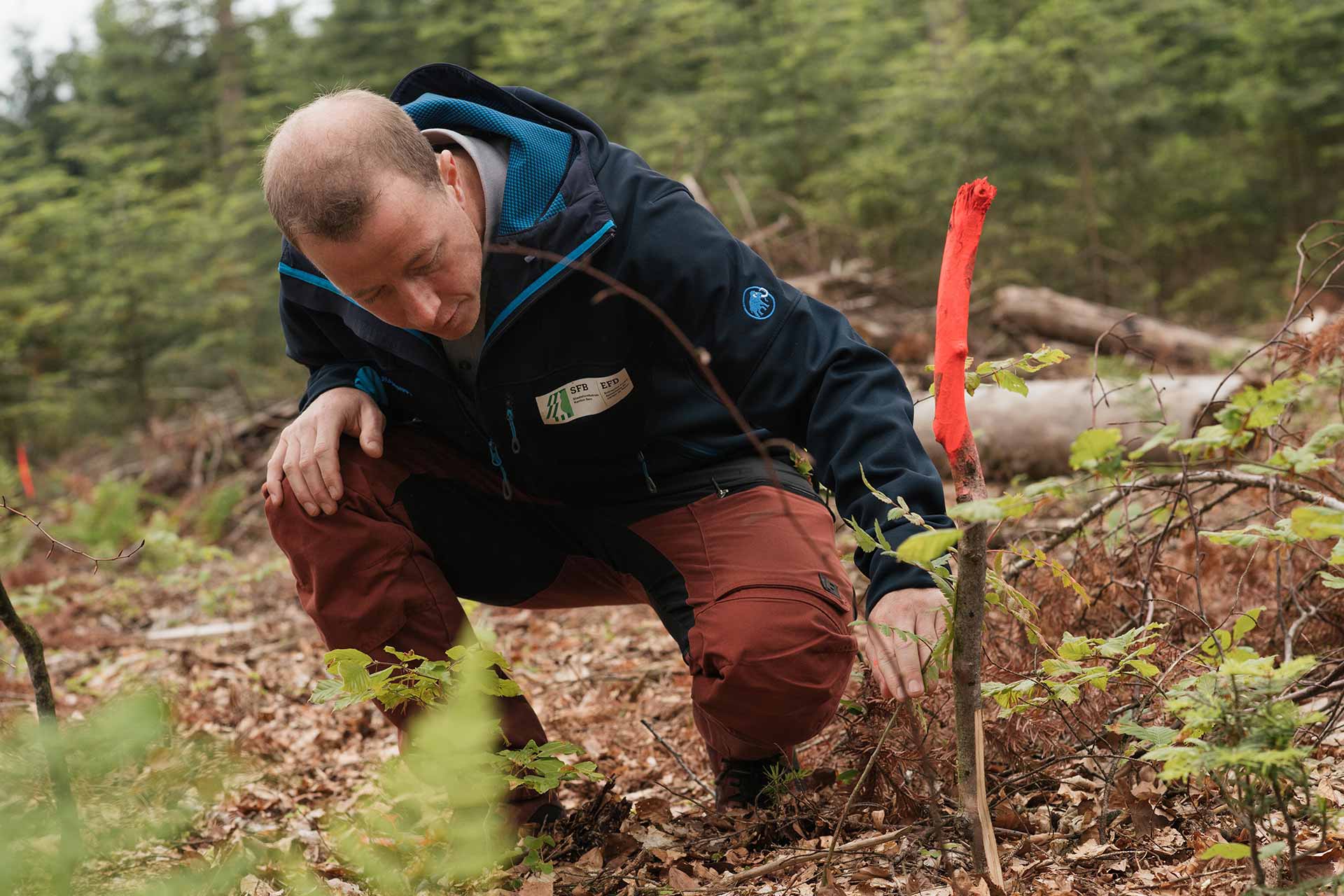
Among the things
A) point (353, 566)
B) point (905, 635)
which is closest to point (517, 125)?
point (353, 566)

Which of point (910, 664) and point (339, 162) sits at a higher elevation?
point (339, 162)

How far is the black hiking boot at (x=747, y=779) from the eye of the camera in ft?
7.91

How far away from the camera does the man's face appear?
2232 mm

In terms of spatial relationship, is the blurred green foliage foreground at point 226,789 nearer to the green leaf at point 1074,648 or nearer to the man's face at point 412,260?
the man's face at point 412,260

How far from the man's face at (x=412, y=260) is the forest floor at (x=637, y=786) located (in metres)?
0.92

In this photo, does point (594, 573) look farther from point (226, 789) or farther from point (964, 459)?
point (226, 789)

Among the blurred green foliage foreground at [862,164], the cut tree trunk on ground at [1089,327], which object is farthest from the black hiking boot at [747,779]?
the blurred green foliage foreground at [862,164]

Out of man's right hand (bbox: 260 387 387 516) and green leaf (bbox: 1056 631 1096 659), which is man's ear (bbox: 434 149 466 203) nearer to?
man's right hand (bbox: 260 387 387 516)

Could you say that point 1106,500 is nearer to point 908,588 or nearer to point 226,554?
point 908,588

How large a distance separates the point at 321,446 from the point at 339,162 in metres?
0.68

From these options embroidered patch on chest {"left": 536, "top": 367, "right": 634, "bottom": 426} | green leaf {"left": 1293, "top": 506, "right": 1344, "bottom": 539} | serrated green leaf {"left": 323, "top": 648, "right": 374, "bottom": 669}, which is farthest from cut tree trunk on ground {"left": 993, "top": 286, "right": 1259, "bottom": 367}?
serrated green leaf {"left": 323, "top": 648, "right": 374, "bottom": 669}

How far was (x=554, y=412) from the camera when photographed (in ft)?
8.49

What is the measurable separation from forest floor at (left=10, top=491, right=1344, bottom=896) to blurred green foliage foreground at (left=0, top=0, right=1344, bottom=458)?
5.49 m

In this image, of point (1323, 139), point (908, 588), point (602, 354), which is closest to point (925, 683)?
point (908, 588)
